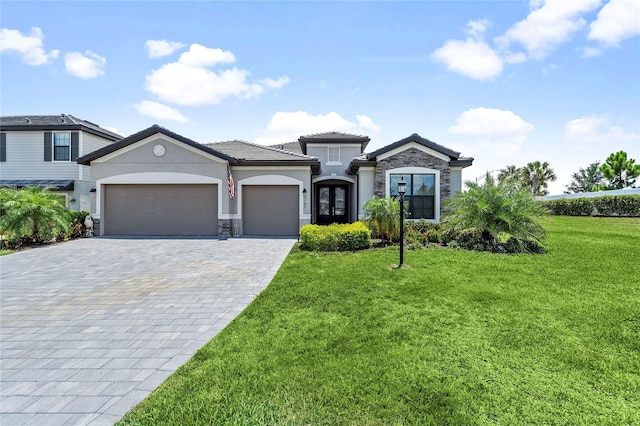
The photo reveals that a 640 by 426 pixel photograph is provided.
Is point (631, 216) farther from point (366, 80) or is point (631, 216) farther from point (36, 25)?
point (36, 25)

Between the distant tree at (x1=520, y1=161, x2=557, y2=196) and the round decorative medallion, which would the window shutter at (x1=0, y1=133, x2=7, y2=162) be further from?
the distant tree at (x1=520, y1=161, x2=557, y2=196)

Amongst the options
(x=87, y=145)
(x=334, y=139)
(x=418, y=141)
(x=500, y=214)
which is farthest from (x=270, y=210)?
(x=87, y=145)

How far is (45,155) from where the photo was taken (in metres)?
17.9

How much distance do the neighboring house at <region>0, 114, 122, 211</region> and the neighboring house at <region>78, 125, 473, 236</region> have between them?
157 inches

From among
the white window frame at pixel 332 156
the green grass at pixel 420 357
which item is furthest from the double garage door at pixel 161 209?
the green grass at pixel 420 357

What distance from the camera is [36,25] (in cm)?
940

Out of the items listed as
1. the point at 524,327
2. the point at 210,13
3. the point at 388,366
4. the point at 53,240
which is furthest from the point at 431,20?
the point at 53,240

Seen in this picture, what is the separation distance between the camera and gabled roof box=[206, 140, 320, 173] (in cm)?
1477

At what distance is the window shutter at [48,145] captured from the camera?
58.2 feet

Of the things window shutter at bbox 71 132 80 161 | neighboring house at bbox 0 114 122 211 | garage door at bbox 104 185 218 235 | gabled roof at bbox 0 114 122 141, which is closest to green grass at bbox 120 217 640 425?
garage door at bbox 104 185 218 235

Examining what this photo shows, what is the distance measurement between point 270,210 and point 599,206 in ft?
72.9

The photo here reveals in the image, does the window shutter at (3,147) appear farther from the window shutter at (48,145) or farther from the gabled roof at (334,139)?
the gabled roof at (334,139)

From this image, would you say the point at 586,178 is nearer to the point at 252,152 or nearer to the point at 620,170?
the point at 620,170

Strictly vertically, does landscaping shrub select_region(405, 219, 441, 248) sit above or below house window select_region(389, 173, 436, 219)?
below
